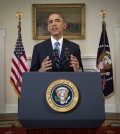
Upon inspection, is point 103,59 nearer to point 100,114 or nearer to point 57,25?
point 57,25

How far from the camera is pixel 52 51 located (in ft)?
7.33

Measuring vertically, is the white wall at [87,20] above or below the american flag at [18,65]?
above

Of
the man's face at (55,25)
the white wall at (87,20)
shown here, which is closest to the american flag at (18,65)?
the white wall at (87,20)

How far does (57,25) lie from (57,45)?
23 centimetres

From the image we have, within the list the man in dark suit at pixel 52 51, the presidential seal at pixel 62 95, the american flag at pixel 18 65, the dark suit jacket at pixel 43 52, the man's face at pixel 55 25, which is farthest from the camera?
the american flag at pixel 18 65

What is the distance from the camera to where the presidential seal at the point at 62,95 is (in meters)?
1.54

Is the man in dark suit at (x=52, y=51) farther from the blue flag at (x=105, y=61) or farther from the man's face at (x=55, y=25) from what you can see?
the blue flag at (x=105, y=61)

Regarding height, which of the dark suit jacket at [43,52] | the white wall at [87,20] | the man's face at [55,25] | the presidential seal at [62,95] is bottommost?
the presidential seal at [62,95]

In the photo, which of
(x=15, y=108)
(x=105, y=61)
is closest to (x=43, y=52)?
(x=105, y=61)

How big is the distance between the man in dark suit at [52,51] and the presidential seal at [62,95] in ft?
1.23

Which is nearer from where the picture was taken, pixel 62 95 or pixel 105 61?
pixel 62 95

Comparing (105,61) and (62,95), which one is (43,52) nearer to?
(62,95)

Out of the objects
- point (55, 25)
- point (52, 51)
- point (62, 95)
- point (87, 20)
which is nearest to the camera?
point (62, 95)

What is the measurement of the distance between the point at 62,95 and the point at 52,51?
2.44ft
